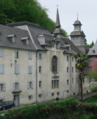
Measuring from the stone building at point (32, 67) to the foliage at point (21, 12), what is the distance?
14291mm

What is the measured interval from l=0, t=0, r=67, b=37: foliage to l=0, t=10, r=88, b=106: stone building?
1429cm

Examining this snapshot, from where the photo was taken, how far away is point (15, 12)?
231ft

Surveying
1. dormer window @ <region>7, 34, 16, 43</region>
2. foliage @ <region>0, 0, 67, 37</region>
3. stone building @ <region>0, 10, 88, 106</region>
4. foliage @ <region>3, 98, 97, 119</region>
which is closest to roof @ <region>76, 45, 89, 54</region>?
stone building @ <region>0, 10, 88, 106</region>

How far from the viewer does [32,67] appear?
4744 centimetres

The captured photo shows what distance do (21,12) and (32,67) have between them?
95.3 ft

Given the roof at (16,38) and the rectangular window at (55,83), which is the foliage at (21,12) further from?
the rectangular window at (55,83)

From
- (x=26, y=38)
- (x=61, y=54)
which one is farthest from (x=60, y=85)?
(x=26, y=38)

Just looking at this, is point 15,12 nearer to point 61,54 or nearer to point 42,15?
point 42,15

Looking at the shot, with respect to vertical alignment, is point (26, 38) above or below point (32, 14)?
below

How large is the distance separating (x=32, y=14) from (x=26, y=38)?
28.3 m

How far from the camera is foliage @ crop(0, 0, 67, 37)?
6677cm

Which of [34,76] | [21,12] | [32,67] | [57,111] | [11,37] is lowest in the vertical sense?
[57,111]

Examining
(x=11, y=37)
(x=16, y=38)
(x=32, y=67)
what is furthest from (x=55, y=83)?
(x=11, y=37)

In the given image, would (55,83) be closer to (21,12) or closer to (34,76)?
(34,76)
